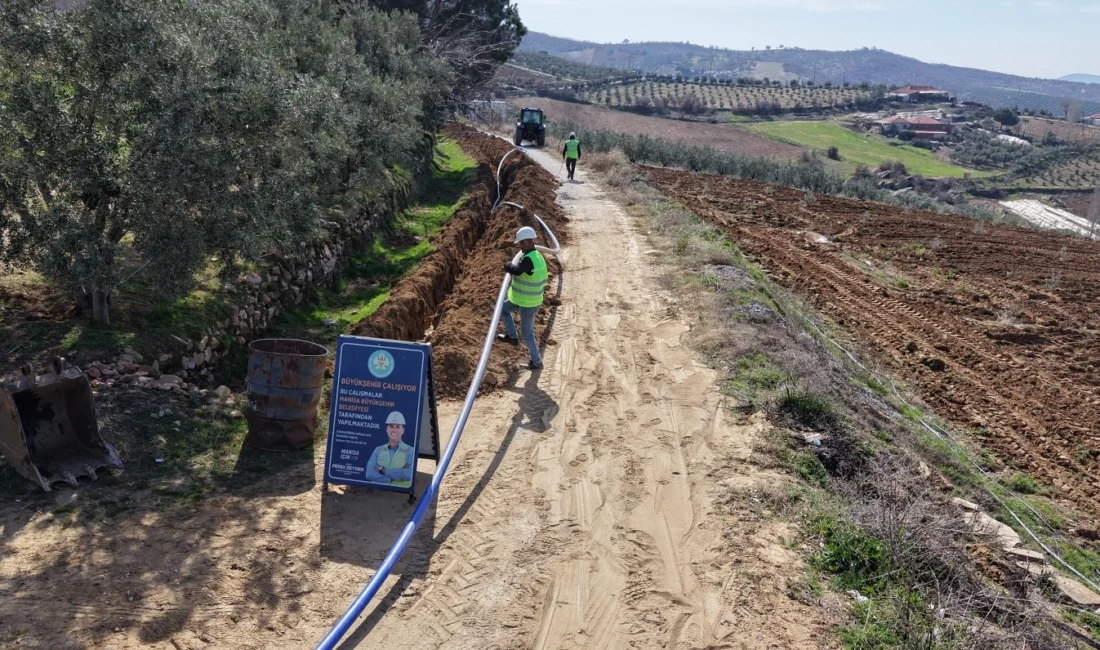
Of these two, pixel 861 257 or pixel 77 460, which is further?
pixel 861 257

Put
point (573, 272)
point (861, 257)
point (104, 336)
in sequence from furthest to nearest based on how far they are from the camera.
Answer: point (861, 257) → point (573, 272) → point (104, 336)

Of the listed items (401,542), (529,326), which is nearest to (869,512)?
(401,542)

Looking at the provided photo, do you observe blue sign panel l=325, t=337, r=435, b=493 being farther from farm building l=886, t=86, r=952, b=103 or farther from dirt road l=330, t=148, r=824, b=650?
farm building l=886, t=86, r=952, b=103

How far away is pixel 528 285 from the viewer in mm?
10844

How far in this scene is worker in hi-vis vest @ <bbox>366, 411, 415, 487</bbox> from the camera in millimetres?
7723

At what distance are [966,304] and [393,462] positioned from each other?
53.7ft

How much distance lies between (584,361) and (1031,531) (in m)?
5.92

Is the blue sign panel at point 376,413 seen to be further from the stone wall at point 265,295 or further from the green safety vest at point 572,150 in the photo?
the green safety vest at point 572,150

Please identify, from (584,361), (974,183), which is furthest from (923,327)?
(974,183)

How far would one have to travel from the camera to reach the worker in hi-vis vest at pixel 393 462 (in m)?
7.72

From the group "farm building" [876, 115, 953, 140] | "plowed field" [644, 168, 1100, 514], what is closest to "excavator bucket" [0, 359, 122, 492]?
"plowed field" [644, 168, 1100, 514]

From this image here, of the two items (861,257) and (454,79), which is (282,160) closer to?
(861,257)

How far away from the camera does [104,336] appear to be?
385 inches

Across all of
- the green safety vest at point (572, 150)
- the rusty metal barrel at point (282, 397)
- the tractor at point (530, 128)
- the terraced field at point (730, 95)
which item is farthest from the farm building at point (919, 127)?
the rusty metal barrel at point (282, 397)
